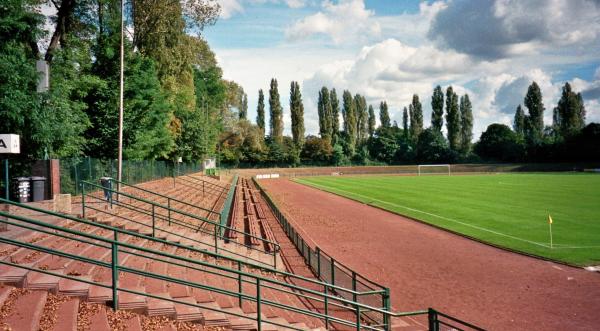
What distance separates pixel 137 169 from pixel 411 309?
A: 86.4 feet

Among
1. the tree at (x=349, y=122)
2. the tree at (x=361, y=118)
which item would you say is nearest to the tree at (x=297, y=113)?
the tree at (x=349, y=122)

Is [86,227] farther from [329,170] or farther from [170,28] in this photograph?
[329,170]

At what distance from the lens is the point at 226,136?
311ft

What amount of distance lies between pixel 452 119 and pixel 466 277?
98.4m

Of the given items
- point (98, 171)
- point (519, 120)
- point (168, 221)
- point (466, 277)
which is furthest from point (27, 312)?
point (519, 120)

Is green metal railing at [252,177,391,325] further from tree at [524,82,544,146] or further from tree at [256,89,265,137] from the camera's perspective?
tree at [524,82,544,146]

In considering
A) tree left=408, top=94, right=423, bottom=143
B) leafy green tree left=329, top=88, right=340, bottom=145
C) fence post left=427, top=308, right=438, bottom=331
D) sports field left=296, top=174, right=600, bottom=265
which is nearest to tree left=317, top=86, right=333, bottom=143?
leafy green tree left=329, top=88, right=340, bottom=145

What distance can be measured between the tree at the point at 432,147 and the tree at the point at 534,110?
66.1 feet

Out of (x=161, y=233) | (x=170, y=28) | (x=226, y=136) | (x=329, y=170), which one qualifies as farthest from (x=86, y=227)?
(x=329, y=170)

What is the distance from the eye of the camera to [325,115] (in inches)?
4651

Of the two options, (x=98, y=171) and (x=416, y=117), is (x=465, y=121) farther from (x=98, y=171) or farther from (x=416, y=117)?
(x=98, y=171)

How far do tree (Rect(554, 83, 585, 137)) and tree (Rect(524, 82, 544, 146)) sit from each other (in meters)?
5.23

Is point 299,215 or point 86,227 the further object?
point 299,215

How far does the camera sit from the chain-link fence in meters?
22.2
